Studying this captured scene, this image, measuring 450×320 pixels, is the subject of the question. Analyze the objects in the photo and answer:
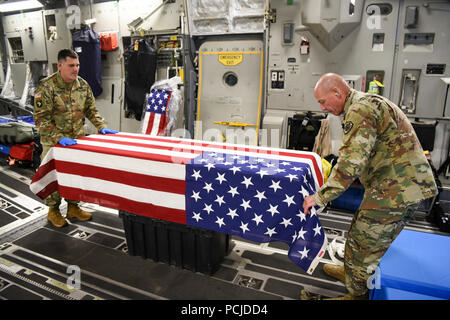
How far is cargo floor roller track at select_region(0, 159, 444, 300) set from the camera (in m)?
2.43

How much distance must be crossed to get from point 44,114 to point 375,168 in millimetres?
3245

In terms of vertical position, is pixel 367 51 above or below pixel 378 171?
above

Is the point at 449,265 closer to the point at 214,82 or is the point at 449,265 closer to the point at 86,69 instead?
the point at 214,82

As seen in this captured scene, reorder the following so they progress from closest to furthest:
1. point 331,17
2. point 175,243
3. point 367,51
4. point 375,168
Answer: point 375,168, point 175,243, point 331,17, point 367,51

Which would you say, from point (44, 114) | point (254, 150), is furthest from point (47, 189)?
point (254, 150)

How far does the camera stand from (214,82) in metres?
5.45

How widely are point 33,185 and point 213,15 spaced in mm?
4018

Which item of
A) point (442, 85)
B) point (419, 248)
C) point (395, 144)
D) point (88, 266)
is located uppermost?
point (442, 85)

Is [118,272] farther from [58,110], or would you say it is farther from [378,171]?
[378,171]

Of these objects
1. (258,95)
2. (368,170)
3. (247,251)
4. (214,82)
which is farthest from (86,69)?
(368,170)

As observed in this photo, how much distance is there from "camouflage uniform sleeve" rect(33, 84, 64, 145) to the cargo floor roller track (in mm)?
1026

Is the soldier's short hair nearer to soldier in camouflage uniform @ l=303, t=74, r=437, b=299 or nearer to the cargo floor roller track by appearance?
the cargo floor roller track

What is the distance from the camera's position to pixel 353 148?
1867mm

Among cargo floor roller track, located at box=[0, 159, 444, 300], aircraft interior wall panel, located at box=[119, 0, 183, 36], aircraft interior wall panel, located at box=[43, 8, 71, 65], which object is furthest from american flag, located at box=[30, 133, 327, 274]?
aircraft interior wall panel, located at box=[43, 8, 71, 65]
